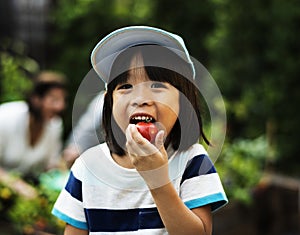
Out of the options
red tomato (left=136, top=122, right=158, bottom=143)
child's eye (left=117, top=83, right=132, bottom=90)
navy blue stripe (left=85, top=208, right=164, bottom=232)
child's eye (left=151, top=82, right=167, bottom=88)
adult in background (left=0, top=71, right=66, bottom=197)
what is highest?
child's eye (left=151, top=82, right=167, bottom=88)

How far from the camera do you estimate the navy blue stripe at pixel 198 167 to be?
1608 mm

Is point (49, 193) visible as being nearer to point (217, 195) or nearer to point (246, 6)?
point (217, 195)

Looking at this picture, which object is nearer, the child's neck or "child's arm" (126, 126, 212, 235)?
"child's arm" (126, 126, 212, 235)

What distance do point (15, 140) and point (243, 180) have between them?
134 cm

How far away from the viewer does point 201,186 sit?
5.24 ft

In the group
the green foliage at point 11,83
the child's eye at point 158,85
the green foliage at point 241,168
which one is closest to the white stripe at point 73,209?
the child's eye at point 158,85

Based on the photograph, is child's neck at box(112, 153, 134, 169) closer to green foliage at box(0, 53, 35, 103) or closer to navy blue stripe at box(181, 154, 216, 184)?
navy blue stripe at box(181, 154, 216, 184)

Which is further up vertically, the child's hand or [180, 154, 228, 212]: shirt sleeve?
the child's hand

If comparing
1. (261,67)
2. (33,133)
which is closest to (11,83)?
(33,133)

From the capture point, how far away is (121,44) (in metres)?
1.62

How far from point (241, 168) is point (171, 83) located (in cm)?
270

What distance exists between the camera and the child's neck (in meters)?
1.64

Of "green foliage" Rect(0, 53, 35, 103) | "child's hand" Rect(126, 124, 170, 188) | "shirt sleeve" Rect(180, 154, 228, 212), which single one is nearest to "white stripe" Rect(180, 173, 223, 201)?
"shirt sleeve" Rect(180, 154, 228, 212)

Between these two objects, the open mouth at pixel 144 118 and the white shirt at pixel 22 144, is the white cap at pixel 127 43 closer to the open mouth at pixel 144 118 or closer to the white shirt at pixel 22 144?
the open mouth at pixel 144 118
